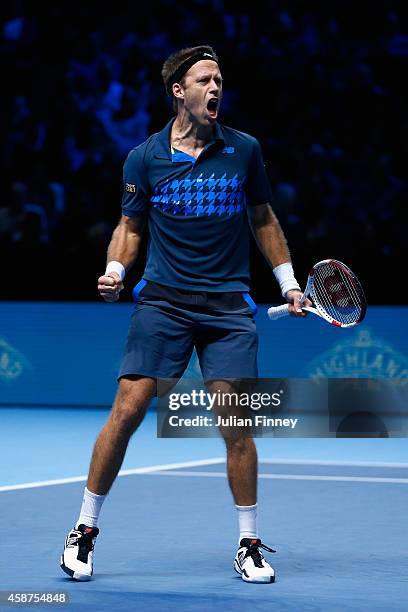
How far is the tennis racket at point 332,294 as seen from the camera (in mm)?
5055

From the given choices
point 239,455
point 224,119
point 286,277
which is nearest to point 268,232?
point 286,277

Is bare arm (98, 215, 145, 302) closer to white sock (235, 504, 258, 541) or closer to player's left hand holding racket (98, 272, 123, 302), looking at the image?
player's left hand holding racket (98, 272, 123, 302)

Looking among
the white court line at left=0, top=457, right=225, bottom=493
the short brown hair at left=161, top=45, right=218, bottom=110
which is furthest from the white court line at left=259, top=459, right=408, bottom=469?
the short brown hair at left=161, top=45, right=218, bottom=110

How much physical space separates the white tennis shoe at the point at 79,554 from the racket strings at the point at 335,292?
3.98 ft

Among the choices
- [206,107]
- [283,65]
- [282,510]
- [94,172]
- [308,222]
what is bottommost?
[282,510]

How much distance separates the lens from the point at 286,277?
518 cm

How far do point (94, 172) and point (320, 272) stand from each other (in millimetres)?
9477

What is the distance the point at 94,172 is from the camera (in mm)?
14445

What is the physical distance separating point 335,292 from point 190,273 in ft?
1.89

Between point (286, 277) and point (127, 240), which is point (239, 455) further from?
point (127, 240)

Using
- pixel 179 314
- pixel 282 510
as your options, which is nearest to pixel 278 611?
pixel 179 314

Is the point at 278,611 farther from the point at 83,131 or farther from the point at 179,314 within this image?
the point at 83,131
